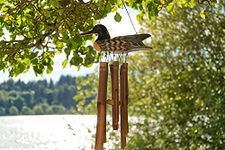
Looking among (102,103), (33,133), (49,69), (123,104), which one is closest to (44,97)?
(33,133)

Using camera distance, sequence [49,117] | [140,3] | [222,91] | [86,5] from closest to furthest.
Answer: [86,5], [140,3], [222,91], [49,117]

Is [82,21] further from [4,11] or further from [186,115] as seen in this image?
[186,115]

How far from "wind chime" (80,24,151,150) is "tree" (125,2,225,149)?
10.2ft

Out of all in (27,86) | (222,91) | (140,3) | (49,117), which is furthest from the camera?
(49,117)

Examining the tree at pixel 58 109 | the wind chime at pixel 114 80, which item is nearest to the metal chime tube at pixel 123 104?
the wind chime at pixel 114 80

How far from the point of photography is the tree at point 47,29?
9.97 ft

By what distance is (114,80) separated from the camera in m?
2.67

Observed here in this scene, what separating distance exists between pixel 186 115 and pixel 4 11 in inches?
126

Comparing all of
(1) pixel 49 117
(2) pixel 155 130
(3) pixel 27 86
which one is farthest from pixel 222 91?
(1) pixel 49 117

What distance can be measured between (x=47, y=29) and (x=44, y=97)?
28861mm

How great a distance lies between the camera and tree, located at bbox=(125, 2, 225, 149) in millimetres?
5875

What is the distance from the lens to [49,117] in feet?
127

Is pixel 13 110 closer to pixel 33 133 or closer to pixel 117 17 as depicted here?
pixel 33 133

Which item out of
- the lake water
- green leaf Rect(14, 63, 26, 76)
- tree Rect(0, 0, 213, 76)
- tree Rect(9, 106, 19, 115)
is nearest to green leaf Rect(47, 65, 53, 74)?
tree Rect(0, 0, 213, 76)
